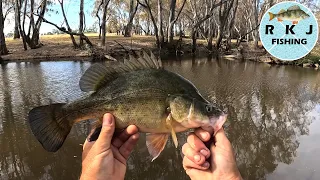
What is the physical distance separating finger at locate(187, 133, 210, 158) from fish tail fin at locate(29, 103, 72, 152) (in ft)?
3.48

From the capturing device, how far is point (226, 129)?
800 cm

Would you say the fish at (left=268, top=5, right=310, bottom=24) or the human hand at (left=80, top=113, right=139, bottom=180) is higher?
the fish at (left=268, top=5, right=310, bottom=24)

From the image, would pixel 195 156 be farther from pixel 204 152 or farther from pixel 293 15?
pixel 293 15

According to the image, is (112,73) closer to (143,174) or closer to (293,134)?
(143,174)

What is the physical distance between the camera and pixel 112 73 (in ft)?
8.68

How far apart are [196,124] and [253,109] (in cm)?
826

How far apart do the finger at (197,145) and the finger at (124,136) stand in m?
0.48

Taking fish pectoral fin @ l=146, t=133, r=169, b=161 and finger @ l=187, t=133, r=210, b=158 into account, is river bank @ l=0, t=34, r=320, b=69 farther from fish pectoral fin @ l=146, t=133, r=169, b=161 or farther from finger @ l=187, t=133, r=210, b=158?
fish pectoral fin @ l=146, t=133, r=169, b=161

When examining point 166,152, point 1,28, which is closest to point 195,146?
point 166,152

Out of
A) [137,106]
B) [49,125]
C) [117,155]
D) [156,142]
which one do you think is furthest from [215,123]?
[49,125]

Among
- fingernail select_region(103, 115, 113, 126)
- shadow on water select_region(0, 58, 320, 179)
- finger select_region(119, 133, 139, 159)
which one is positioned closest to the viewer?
fingernail select_region(103, 115, 113, 126)

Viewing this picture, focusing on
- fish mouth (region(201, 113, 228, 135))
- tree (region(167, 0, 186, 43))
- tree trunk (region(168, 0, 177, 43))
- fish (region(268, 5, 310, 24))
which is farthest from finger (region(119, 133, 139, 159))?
tree trunk (region(168, 0, 177, 43))

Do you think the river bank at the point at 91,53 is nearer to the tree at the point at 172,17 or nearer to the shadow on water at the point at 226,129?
the tree at the point at 172,17

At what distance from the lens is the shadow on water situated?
Answer: 583 cm
